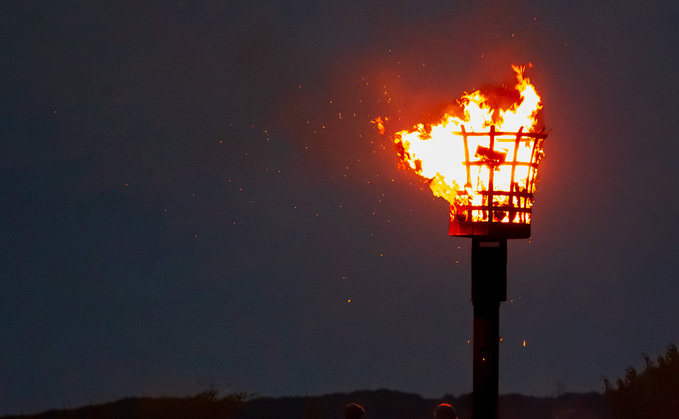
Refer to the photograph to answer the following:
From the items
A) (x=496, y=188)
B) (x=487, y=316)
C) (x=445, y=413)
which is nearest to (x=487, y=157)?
(x=496, y=188)

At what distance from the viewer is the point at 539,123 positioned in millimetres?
10688

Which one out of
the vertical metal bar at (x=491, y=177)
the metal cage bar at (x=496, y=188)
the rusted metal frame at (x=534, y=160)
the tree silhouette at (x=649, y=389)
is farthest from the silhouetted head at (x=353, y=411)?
the tree silhouette at (x=649, y=389)

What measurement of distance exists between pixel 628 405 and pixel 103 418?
13.1 meters

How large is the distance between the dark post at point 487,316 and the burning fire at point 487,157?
408mm

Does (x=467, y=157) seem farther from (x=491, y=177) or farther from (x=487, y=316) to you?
(x=487, y=316)

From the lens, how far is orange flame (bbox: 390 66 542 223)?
408 inches

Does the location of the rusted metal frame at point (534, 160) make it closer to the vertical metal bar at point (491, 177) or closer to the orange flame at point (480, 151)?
the orange flame at point (480, 151)

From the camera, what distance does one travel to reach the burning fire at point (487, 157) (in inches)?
408

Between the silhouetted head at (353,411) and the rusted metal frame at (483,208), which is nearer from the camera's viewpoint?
the rusted metal frame at (483,208)

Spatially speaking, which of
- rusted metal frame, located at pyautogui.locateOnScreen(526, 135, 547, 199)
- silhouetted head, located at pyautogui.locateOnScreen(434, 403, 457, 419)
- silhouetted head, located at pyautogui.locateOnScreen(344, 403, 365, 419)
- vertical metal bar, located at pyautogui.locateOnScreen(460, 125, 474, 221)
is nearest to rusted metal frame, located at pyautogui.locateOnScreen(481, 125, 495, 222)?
vertical metal bar, located at pyautogui.locateOnScreen(460, 125, 474, 221)

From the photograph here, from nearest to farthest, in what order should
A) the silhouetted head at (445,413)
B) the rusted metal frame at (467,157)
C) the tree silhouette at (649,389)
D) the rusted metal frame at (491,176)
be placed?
the rusted metal frame at (491,176) → the rusted metal frame at (467,157) → the silhouetted head at (445,413) → the tree silhouette at (649,389)

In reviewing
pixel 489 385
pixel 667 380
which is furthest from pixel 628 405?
pixel 489 385

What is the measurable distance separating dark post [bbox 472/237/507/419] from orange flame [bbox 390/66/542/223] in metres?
0.45

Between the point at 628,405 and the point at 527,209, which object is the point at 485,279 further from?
the point at 628,405
